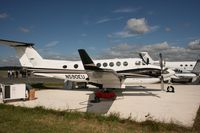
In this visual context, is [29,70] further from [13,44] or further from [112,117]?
[112,117]

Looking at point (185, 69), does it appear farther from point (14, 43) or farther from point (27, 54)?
point (14, 43)

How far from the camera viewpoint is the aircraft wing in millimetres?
13305

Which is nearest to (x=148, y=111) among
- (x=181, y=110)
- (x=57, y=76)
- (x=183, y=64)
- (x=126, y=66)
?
(x=181, y=110)

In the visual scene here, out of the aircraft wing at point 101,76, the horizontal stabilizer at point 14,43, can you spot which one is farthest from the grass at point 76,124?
the horizontal stabilizer at point 14,43

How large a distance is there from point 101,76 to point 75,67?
18.7ft

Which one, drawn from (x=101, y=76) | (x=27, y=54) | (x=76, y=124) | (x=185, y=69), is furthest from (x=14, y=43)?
(x=185, y=69)

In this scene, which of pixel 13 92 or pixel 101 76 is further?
pixel 101 76

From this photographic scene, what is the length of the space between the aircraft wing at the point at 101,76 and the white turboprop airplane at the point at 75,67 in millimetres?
1788

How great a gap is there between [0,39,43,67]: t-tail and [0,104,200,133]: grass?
10.5 metres

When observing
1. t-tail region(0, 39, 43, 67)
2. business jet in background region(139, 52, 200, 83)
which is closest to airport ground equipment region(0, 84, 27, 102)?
t-tail region(0, 39, 43, 67)

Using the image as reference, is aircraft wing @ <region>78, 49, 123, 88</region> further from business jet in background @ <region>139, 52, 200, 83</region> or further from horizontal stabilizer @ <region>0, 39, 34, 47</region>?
business jet in background @ <region>139, 52, 200, 83</region>

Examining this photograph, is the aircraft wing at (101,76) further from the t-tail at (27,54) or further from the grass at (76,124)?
the t-tail at (27,54)

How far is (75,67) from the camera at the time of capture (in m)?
20.3

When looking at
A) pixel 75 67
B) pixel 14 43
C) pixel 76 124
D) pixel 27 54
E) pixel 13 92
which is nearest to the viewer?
pixel 76 124
